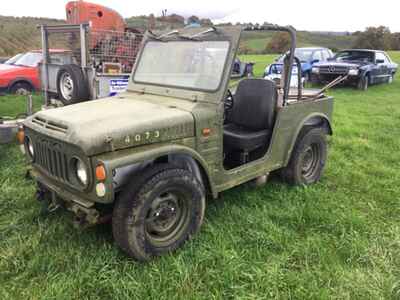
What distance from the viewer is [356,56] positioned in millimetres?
13906

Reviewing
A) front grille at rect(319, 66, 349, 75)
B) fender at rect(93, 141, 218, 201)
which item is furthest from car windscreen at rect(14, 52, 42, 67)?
front grille at rect(319, 66, 349, 75)

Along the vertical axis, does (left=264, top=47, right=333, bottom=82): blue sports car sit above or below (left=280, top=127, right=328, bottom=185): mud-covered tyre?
above

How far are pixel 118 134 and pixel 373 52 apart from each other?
45.6ft

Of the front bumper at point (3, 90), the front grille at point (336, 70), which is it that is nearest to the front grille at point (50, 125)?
the front bumper at point (3, 90)

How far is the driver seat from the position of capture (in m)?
3.65

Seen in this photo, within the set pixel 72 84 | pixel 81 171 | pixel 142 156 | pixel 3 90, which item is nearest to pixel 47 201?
pixel 81 171

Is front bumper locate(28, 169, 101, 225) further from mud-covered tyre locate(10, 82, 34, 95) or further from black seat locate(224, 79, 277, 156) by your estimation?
mud-covered tyre locate(10, 82, 34, 95)

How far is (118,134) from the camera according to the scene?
2.53 meters

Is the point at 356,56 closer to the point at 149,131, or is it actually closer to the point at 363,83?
the point at 363,83

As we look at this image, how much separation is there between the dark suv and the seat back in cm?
939

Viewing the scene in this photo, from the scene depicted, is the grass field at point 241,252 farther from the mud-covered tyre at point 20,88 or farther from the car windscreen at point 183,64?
the mud-covered tyre at point 20,88

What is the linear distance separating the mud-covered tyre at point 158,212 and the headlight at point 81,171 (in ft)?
0.95

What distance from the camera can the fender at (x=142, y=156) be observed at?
2400 mm

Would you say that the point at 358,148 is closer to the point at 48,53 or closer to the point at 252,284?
the point at 252,284
